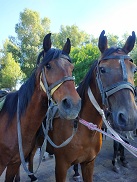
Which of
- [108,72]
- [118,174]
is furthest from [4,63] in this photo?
[108,72]

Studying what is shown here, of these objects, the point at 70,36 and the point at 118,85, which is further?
the point at 70,36

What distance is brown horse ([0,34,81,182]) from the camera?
1.82 metres

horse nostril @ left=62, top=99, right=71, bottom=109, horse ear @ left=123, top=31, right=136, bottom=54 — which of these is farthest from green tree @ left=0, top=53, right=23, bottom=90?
horse nostril @ left=62, top=99, right=71, bottom=109

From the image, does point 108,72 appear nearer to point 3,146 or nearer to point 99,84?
point 99,84

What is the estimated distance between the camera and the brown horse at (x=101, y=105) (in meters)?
1.77

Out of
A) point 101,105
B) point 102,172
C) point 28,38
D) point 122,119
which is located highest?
point 28,38

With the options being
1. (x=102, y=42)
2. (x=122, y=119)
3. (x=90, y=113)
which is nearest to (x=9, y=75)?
(x=90, y=113)

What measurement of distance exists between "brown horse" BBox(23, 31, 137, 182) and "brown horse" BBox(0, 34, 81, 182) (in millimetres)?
369

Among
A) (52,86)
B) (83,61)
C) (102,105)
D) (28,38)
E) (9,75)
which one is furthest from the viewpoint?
(28,38)

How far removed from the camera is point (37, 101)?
216 centimetres

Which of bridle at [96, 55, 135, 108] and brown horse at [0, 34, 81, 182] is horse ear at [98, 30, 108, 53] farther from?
brown horse at [0, 34, 81, 182]

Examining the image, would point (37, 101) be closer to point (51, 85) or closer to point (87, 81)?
point (51, 85)

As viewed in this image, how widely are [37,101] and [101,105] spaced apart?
0.80 meters

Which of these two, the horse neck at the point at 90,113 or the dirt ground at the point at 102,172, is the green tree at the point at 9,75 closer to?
the dirt ground at the point at 102,172
